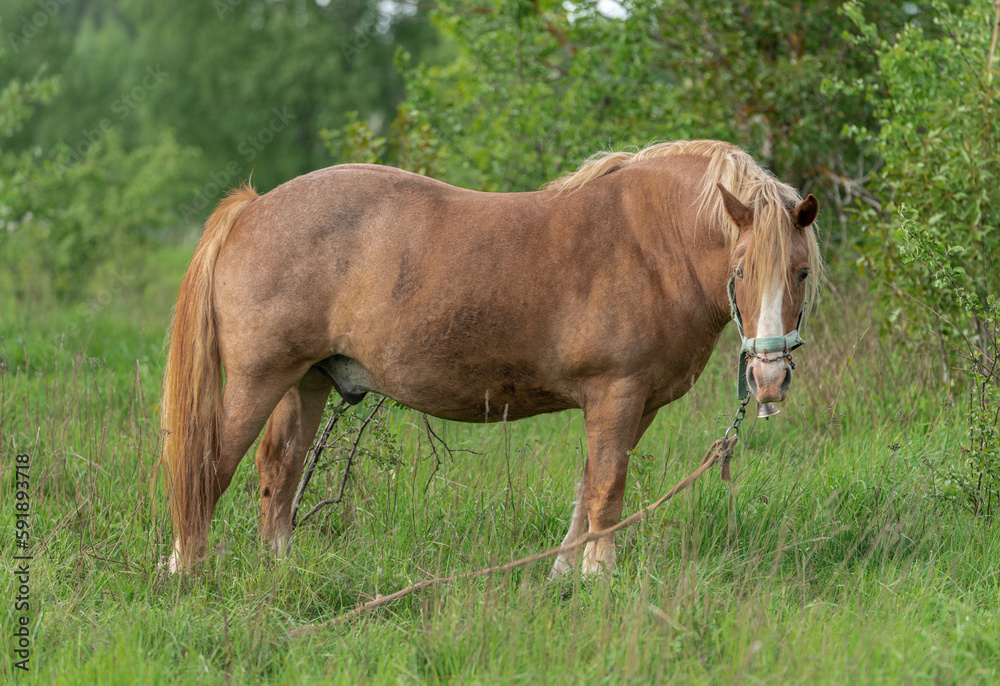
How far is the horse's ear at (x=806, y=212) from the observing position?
314cm

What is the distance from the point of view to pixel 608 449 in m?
A: 3.51

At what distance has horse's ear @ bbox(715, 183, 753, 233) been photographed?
3209 mm

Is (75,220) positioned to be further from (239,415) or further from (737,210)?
(737,210)

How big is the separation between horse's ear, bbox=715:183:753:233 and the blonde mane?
0.14 ft

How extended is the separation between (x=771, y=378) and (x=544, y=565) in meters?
1.40

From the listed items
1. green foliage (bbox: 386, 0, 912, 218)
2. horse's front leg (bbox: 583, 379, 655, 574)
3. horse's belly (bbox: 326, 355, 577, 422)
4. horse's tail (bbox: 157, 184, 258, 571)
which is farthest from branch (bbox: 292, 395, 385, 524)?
green foliage (bbox: 386, 0, 912, 218)

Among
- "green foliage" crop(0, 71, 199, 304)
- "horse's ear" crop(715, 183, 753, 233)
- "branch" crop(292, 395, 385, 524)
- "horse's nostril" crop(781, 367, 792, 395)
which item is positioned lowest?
"green foliage" crop(0, 71, 199, 304)

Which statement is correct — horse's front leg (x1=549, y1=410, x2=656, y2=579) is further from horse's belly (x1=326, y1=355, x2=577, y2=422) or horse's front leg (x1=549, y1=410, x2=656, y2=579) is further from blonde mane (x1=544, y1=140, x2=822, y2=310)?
blonde mane (x1=544, y1=140, x2=822, y2=310)

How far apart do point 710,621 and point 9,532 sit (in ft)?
10.5

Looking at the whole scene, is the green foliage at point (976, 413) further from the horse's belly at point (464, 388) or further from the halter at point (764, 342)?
the horse's belly at point (464, 388)

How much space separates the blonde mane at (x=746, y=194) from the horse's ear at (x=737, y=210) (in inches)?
1.7

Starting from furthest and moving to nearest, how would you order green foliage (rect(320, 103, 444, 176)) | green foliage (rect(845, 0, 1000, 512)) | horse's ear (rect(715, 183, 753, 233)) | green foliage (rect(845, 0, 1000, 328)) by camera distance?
1. green foliage (rect(320, 103, 444, 176))
2. green foliage (rect(845, 0, 1000, 328))
3. green foliage (rect(845, 0, 1000, 512))
4. horse's ear (rect(715, 183, 753, 233))

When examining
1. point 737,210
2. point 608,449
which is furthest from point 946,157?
point 608,449

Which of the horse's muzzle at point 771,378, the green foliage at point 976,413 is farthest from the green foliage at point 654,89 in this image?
the horse's muzzle at point 771,378
